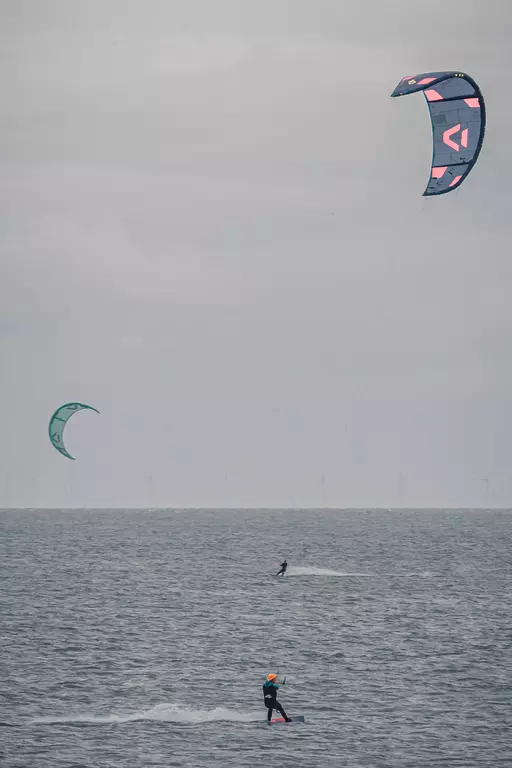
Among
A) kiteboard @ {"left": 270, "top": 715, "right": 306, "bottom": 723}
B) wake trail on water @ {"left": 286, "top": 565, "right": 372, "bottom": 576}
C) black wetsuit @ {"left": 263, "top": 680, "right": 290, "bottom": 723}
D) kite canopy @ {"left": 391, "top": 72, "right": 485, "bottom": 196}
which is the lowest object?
kiteboard @ {"left": 270, "top": 715, "right": 306, "bottom": 723}

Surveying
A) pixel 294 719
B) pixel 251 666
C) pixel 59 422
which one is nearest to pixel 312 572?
pixel 59 422

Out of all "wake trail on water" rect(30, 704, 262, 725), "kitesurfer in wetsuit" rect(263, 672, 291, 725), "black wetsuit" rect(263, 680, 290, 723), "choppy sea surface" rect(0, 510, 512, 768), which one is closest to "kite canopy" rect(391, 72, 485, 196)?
"kitesurfer in wetsuit" rect(263, 672, 291, 725)

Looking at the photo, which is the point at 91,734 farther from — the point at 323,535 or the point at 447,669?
the point at 323,535

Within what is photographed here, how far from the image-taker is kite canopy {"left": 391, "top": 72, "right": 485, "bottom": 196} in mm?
41719

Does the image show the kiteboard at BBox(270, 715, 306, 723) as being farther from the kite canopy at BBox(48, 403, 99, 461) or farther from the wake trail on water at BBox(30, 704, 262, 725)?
the kite canopy at BBox(48, 403, 99, 461)

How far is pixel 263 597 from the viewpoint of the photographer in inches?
3012

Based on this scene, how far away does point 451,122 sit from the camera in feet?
143

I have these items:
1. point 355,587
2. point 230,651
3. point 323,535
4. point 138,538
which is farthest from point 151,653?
point 323,535

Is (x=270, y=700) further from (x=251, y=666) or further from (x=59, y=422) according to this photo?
(x=59, y=422)

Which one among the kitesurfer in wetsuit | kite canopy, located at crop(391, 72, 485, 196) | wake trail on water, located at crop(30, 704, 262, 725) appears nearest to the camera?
the kitesurfer in wetsuit

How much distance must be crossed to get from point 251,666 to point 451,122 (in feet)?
80.7

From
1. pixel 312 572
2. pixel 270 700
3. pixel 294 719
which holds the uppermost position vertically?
pixel 312 572

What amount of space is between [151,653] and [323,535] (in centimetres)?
11973

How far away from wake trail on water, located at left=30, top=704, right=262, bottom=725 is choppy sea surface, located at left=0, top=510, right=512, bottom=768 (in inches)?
4.0
